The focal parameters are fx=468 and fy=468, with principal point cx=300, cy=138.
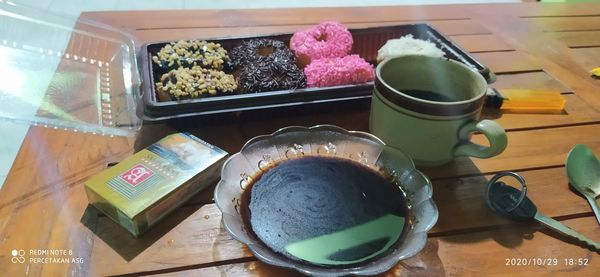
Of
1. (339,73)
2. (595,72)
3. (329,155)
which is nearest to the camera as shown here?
(329,155)

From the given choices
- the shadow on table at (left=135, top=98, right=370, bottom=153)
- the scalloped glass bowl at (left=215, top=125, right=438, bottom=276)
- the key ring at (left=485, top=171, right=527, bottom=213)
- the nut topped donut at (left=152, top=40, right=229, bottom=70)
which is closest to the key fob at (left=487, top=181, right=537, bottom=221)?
the key ring at (left=485, top=171, right=527, bottom=213)

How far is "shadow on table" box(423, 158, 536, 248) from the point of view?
0.58 meters

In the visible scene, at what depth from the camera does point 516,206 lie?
23.9 inches

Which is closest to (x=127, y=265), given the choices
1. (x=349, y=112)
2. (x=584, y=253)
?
(x=349, y=112)

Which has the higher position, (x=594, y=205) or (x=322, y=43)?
(x=322, y=43)

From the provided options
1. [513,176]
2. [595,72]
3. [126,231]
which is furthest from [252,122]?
[595,72]

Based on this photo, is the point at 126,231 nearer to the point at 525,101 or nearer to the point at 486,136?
the point at 486,136

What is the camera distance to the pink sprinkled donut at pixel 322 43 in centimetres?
85

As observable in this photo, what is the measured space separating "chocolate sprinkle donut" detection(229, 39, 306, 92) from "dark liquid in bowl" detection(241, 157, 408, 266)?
0.17 metres

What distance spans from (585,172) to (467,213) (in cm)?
21

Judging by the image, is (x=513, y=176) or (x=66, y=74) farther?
(x=66, y=74)

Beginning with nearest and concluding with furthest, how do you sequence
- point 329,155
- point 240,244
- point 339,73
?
point 240,244
point 329,155
point 339,73

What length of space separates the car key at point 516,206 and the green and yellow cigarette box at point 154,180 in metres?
0.37

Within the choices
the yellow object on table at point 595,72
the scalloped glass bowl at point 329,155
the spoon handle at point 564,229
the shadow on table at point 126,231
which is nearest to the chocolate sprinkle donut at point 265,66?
the scalloped glass bowl at point 329,155
